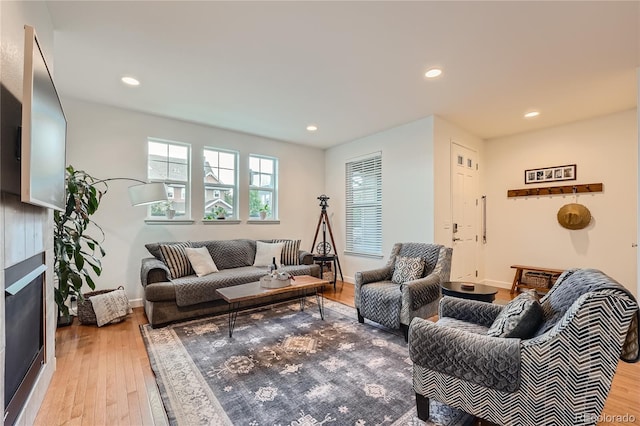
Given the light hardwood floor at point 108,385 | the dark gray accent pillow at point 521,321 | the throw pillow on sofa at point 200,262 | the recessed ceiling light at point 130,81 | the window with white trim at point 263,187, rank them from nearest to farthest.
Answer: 1. the dark gray accent pillow at point 521,321
2. the light hardwood floor at point 108,385
3. the recessed ceiling light at point 130,81
4. the throw pillow on sofa at point 200,262
5. the window with white trim at point 263,187

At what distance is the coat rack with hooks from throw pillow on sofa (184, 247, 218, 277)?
16.1 ft

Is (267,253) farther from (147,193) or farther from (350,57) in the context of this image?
(350,57)

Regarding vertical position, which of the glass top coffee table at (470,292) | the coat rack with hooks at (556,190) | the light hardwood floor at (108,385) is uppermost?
the coat rack with hooks at (556,190)

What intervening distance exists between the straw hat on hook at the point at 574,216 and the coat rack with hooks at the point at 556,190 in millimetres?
216

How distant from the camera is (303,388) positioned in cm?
193

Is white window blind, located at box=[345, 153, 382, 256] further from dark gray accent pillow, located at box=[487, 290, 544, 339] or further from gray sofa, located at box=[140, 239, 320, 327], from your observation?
dark gray accent pillow, located at box=[487, 290, 544, 339]

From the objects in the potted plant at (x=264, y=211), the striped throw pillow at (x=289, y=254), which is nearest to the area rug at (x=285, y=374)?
A: the striped throw pillow at (x=289, y=254)

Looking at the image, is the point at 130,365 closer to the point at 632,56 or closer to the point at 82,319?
the point at 82,319

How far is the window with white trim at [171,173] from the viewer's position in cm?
399

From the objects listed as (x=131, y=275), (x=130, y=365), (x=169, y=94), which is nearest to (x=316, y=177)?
(x=169, y=94)

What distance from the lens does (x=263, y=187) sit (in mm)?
5047

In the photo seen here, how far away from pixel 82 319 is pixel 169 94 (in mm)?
2667

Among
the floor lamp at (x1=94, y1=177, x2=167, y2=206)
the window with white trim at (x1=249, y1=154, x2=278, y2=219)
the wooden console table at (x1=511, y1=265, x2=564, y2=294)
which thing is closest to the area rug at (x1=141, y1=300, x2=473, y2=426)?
the floor lamp at (x1=94, y1=177, x2=167, y2=206)

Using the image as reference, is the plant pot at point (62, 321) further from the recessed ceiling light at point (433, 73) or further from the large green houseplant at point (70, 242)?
the recessed ceiling light at point (433, 73)
